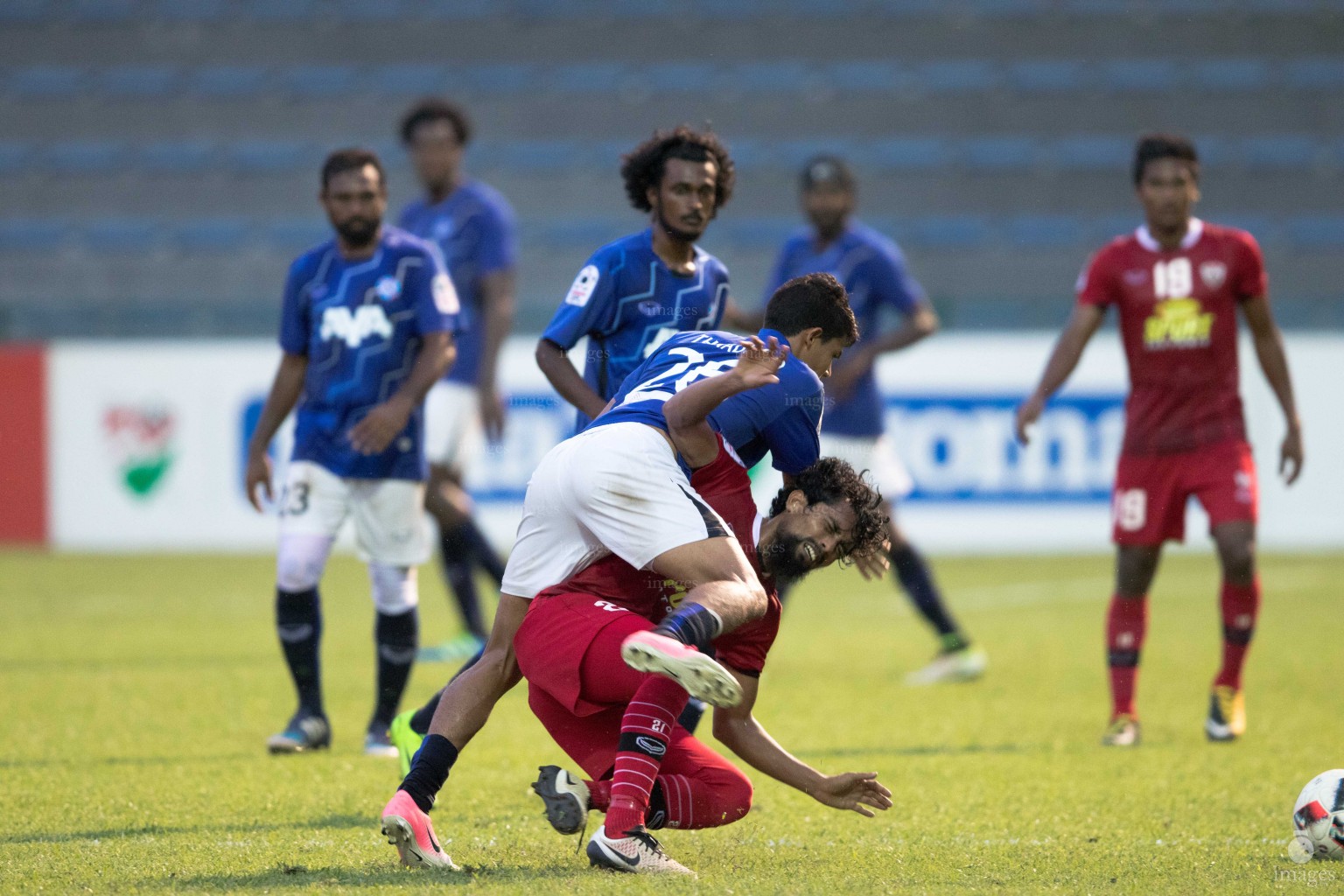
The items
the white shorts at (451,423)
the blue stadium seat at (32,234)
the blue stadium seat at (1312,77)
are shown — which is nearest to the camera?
the white shorts at (451,423)

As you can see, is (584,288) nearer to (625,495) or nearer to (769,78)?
(625,495)

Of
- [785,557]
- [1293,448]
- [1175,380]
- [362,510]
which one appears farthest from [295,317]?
[1293,448]

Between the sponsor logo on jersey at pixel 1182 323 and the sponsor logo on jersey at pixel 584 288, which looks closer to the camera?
the sponsor logo on jersey at pixel 584 288

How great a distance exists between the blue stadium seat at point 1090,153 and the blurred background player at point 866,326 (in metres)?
9.79

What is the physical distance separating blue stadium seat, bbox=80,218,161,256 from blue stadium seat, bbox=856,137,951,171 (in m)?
7.33

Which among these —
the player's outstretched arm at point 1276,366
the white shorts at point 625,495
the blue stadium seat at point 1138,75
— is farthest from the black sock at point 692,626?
the blue stadium seat at point 1138,75

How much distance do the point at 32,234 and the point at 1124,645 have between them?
13.8 metres

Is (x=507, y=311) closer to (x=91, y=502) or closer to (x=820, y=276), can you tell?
(x=820, y=276)

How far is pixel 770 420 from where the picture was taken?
3.91 m

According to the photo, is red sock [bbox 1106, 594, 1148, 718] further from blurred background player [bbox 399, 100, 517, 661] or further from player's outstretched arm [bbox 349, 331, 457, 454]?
blurred background player [bbox 399, 100, 517, 661]

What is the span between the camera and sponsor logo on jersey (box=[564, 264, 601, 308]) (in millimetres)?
4965

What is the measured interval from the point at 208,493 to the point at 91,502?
3.09ft

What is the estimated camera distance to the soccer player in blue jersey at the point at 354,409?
18.2ft

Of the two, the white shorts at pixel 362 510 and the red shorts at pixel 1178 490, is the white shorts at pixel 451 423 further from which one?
the red shorts at pixel 1178 490
